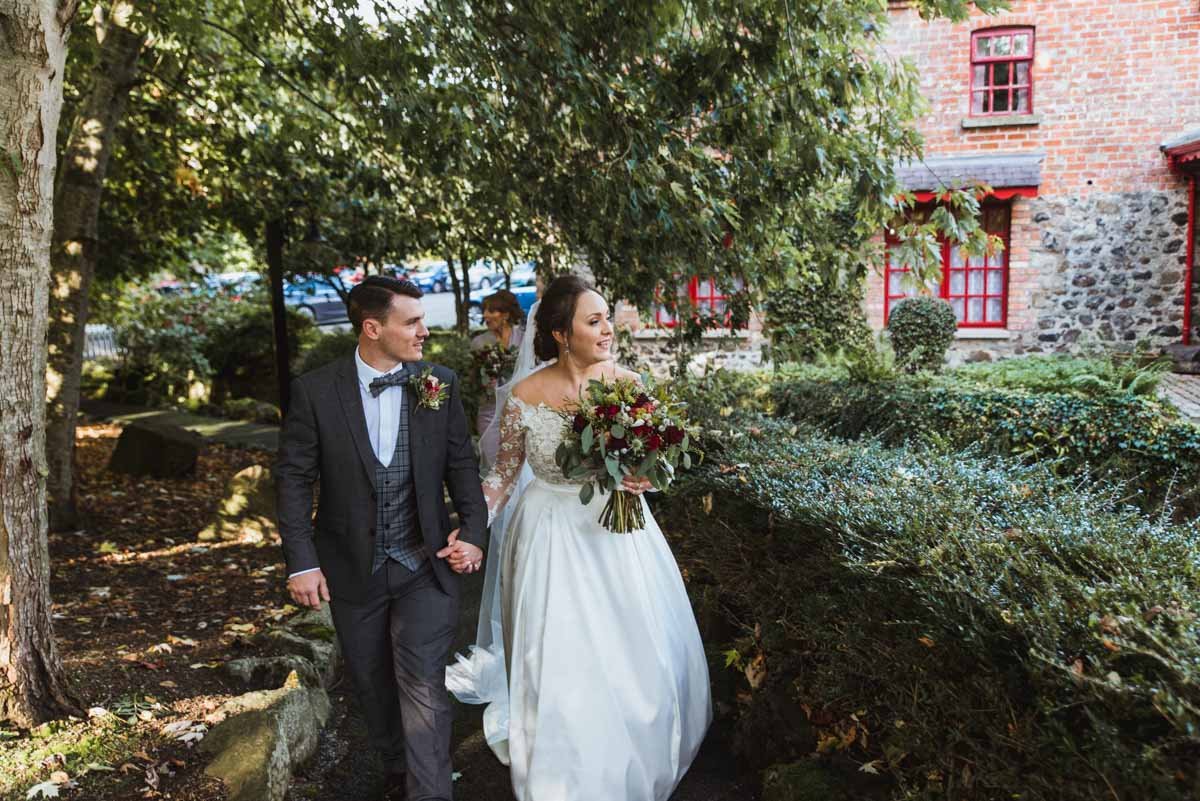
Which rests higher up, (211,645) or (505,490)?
(505,490)

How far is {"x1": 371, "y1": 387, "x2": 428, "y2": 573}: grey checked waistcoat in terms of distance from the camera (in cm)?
351

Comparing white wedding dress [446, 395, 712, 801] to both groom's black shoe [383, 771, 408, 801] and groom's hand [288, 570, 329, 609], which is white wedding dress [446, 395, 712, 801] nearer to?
groom's black shoe [383, 771, 408, 801]

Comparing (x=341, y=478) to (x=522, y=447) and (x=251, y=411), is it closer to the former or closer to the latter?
(x=522, y=447)

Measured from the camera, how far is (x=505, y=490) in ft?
13.9

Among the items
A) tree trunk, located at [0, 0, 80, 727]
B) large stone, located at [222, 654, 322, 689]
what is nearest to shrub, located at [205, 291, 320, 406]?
large stone, located at [222, 654, 322, 689]

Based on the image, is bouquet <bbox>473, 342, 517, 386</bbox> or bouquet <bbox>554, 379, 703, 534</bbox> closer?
bouquet <bbox>554, 379, 703, 534</bbox>

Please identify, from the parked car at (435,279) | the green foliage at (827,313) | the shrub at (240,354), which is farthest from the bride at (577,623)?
the parked car at (435,279)

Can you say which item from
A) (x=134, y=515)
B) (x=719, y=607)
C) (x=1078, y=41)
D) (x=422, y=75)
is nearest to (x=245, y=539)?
(x=134, y=515)

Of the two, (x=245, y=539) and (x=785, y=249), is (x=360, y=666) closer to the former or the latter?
(x=785, y=249)

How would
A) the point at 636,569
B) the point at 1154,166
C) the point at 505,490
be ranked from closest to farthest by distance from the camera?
1. the point at 636,569
2. the point at 505,490
3. the point at 1154,166

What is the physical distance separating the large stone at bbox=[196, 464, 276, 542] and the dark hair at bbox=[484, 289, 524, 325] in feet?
8.29

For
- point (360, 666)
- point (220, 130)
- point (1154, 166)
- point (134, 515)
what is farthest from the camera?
point (1154, 166)

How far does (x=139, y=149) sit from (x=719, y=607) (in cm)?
891

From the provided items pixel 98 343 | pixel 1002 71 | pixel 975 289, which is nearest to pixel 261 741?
pixel 975 289
